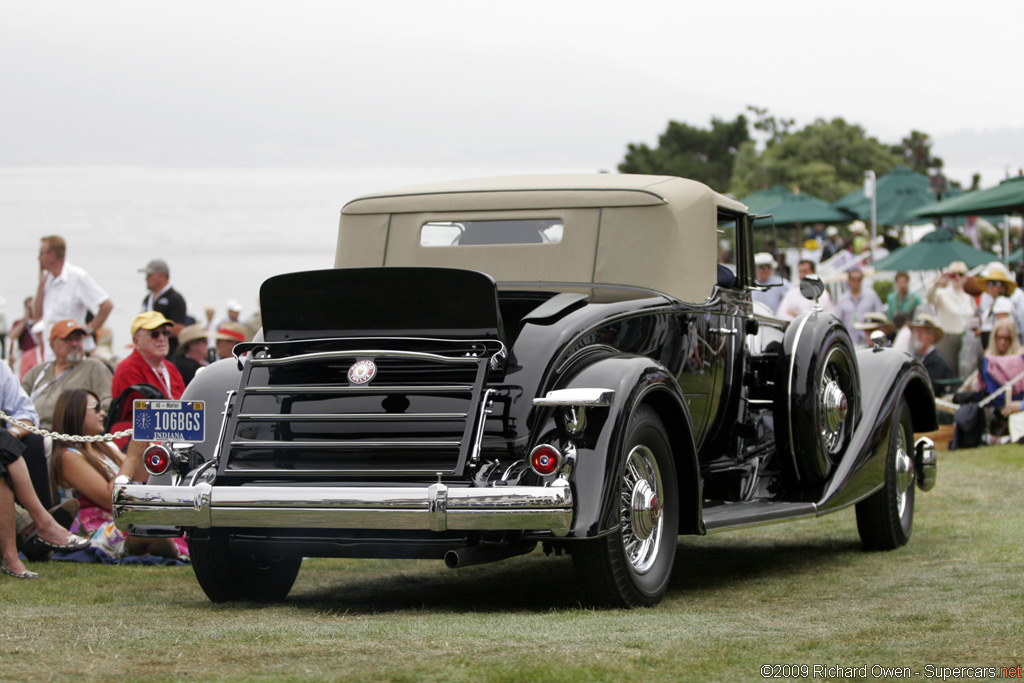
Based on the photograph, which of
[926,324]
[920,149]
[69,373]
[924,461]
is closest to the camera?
[924,461]

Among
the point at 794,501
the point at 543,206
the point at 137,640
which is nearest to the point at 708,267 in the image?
the point at 543,206


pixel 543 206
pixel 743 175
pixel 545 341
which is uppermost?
pixel 743 175

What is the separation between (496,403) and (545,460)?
0.39m

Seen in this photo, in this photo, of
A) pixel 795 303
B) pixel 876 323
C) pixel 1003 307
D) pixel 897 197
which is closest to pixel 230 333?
pixel 795 303

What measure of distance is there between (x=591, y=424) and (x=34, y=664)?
247cm

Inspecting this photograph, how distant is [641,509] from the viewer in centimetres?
593

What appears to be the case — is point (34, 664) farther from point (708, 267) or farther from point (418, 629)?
point (708, 267)

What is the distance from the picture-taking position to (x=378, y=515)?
530cm

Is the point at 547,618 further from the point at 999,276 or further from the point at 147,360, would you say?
the point at 999,276

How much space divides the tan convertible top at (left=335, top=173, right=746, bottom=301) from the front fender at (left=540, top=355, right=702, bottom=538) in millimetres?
911

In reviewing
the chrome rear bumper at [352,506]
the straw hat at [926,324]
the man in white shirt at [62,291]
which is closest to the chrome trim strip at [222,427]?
the chrome rear bumper at [352,506]

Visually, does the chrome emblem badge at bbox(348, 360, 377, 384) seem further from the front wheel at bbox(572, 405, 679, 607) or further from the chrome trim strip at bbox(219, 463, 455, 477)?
the front wheel at bbox(572, 405, 679, 607)

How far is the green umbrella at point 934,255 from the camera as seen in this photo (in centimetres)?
1911

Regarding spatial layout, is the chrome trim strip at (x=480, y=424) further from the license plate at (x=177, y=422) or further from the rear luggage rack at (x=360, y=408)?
the license plate at (x=177, y=422)
